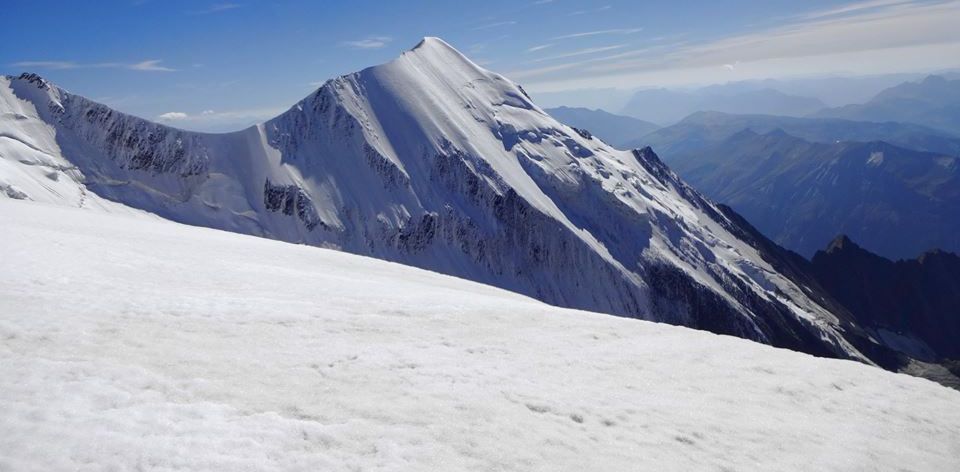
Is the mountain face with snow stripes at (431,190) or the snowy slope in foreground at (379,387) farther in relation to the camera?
the mountain face with snow stripes at (431,190)

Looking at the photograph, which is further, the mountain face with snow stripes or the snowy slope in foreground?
the mountain face with snow stripes

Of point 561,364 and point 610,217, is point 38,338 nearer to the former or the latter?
point 561,364

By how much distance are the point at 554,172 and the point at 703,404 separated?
12377 centimetres

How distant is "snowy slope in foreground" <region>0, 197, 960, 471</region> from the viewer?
850 cm

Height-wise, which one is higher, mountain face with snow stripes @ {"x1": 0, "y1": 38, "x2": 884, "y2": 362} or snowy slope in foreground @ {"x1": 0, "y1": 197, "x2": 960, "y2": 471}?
mountain face with snow stripes @ {"x1": 0, "y1": 38, "x2": 884, "y2": 362}

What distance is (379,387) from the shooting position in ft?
37.2

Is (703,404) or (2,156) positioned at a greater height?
(2,156)

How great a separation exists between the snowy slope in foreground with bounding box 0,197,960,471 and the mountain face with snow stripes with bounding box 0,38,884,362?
312ft

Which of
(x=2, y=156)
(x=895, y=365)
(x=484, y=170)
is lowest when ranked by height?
(x=895, y=365)

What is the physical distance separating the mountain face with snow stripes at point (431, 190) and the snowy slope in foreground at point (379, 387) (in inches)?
3739

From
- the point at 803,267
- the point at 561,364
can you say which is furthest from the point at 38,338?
the point at 803,267

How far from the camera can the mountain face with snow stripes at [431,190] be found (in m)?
110

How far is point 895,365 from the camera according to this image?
144500mm

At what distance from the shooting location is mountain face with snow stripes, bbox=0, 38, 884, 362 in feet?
360
